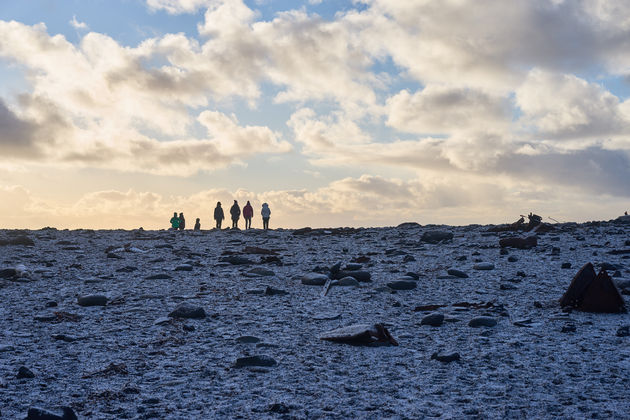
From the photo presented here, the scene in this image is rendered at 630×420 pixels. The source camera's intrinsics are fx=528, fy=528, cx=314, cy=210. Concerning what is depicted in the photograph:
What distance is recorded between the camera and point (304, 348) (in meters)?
6.11

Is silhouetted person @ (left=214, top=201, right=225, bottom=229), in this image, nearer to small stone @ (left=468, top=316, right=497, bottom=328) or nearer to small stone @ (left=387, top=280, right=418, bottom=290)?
small stone @ (left=387, top=280, right=418, bottom=290)

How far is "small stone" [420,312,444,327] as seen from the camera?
281 inches

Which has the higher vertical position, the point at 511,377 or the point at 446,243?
the point at 446,243

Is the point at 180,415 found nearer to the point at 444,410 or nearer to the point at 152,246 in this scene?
the point at 444,410

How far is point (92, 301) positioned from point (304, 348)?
412cm

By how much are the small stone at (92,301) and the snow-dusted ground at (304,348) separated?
0.78 ft

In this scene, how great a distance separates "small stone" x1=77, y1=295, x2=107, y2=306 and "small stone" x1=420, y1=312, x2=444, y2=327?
16.5 feet

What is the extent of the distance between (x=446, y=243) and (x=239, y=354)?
36.0 ft

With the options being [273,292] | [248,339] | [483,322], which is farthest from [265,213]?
[248,339]

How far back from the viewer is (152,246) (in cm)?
1702

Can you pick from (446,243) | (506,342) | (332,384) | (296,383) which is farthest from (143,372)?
(446,243)

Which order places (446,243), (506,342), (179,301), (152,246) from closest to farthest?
(506,342)
(179,301)
(446,243)
(152,246)

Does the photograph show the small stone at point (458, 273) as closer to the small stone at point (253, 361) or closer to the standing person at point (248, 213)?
the small stone at point (253, 361)

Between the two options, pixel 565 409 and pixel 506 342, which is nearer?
pixel 565 409
